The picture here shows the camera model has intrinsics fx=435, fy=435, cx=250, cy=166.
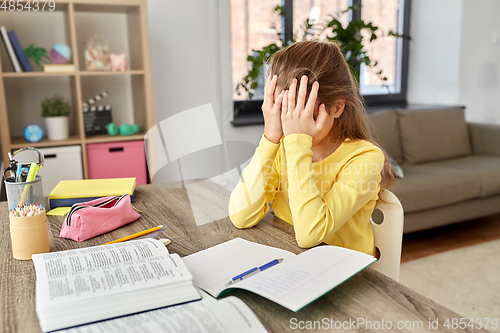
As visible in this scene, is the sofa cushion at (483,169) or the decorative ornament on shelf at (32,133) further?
the sofa cushion at (483,169)

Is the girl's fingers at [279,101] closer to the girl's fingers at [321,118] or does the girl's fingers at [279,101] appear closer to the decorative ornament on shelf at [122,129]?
the girl's fingers at [321,118]

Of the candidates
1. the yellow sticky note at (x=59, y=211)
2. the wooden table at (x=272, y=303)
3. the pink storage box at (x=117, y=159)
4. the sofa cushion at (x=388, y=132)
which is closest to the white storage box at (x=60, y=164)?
the pink storage box at (x=117, y=159)

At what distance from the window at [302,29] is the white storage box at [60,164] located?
110 centimetres

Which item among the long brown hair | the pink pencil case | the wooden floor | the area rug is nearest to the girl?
the long brown hair

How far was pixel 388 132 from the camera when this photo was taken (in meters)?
2.79

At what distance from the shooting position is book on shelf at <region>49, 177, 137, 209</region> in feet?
3.74

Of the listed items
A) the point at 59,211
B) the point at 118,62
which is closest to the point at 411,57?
the point at 118,62

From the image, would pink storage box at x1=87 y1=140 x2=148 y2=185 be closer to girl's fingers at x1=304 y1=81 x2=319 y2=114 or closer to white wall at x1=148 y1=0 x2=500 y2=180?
white wall at x1=148 y1=0 x2=500 y2=180

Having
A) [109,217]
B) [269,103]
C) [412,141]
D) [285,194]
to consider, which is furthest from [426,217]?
[109,217]

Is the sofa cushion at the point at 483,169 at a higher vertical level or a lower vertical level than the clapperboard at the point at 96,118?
lower

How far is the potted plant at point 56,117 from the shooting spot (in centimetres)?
240

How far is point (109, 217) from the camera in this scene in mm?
961

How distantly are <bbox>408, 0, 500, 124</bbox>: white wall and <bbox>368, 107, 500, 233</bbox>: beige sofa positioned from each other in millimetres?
488

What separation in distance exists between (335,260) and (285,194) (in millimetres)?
424
